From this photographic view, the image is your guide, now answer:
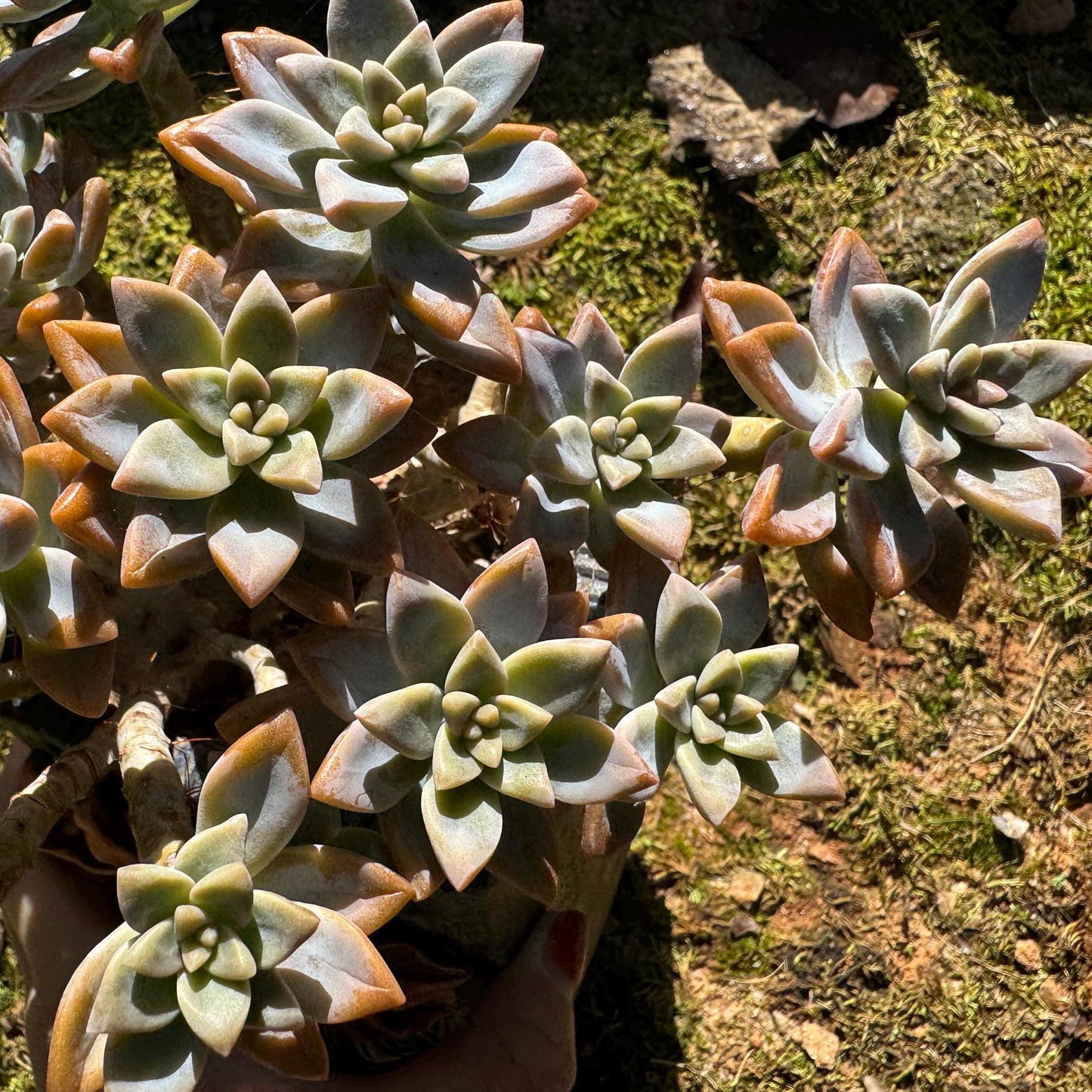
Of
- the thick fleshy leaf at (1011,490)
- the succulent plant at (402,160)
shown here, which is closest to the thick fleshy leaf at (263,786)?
the succulent plant at (402,160)

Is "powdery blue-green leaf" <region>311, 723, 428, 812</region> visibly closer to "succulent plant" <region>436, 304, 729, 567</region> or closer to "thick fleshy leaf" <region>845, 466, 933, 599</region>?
"succulent plant" <region>436, 304, 729, 567</region>

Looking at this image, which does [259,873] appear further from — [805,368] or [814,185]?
[814,185]

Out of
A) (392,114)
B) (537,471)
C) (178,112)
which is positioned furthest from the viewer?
(178,112)

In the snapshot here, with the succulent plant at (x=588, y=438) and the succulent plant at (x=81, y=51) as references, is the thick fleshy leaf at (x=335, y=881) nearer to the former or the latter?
the succulent plant at (x=588, y=438)

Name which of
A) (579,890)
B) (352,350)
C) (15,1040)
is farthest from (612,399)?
(15,1040)

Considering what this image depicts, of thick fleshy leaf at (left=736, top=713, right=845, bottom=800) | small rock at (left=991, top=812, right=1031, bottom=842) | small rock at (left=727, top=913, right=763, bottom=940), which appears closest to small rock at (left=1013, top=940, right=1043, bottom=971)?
small rock at (left=991, top=812, right=1031, bottom=842)

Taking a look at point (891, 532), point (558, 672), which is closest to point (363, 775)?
point (558, 672)
